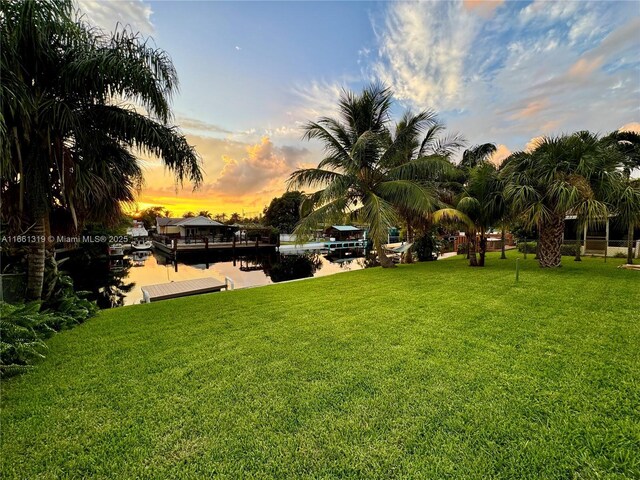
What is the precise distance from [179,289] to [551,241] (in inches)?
455

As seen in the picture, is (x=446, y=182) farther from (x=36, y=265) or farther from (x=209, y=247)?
(x=209, y=247)

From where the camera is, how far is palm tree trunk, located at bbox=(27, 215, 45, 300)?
455 cm

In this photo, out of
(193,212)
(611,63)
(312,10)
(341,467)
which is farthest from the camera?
(193,212)

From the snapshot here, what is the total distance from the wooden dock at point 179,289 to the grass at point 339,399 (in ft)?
10.2

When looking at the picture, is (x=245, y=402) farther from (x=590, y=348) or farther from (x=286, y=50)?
(x=286, y=50)

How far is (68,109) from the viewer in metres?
3.95

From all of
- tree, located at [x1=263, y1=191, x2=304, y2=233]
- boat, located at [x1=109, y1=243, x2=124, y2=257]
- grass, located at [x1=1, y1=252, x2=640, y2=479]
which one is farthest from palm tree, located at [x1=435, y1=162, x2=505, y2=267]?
tree, located at [x1=263, y1=191, x2=304, y2=233]

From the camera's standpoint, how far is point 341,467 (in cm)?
154

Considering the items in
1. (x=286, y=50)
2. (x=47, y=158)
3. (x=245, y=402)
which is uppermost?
(x=286, y=50)

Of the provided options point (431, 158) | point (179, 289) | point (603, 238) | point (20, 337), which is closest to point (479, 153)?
point (603, 238)

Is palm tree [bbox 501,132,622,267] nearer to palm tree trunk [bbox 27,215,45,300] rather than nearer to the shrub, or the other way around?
the shrub

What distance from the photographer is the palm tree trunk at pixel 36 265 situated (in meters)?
4.55

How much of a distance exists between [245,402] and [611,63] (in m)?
12.7

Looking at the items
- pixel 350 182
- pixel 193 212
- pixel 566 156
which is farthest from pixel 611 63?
pixel 193 212
